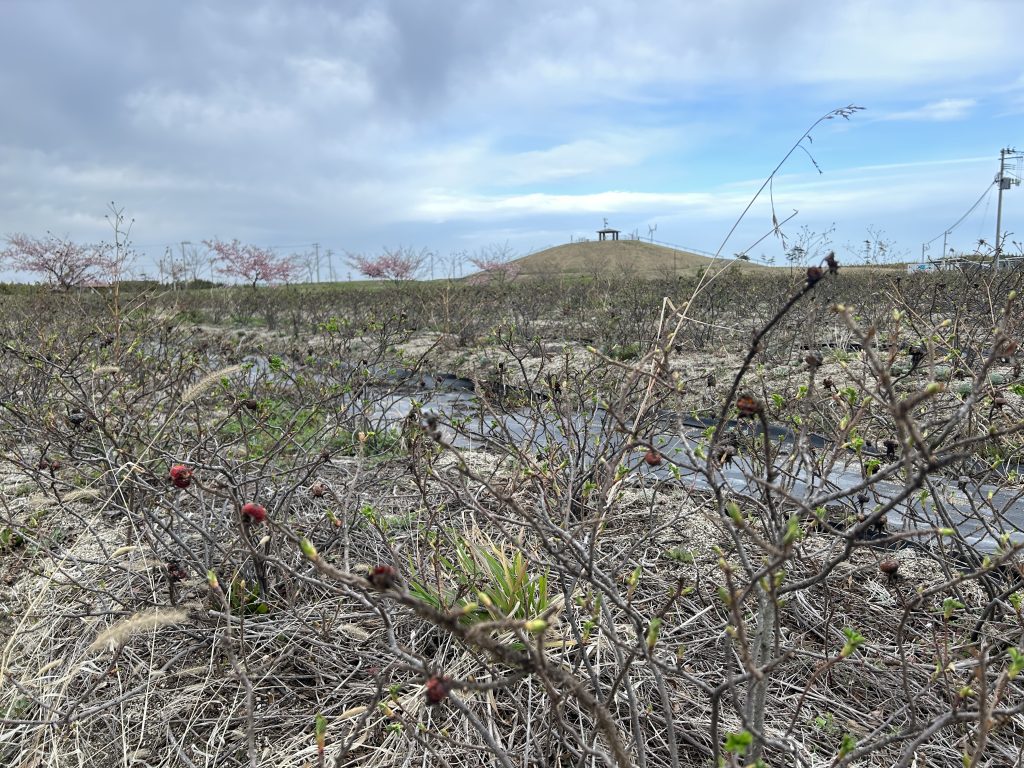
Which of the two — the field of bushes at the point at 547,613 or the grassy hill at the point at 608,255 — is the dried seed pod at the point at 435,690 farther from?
the grassy hill at the point at 608,255

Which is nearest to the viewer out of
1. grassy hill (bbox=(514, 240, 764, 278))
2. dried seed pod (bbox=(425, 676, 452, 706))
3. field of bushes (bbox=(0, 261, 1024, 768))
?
dried seed pod (bbox=(425, 676, 452, 706))

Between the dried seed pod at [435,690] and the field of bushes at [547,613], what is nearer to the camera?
the dried seed pod at [435,690]

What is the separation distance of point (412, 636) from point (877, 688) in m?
1.58

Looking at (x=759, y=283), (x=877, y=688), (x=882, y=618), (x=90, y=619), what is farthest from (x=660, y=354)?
(x=759, y=283)

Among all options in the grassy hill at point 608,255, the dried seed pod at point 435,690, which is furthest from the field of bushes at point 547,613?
the grassy hill at point 608,255

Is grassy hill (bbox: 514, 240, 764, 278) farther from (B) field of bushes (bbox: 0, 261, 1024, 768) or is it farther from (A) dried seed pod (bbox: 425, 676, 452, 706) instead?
(A) dried seed pod (bbox: 425, 676, 452, 706)

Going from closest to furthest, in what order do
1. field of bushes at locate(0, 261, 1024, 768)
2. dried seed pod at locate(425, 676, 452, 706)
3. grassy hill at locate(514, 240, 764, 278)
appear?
1. dried seed pod at locate(425, 676, 452, 706)
2. field of bushes at locate(0, 261, 1024, 768)
3. grassy hill at locate(514, 240, 764, 278)

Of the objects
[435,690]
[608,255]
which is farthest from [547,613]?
[608,255]

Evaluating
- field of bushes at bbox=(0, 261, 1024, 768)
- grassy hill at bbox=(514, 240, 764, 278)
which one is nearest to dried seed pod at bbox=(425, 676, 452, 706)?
field of bushes at bbox=(0, 261, 1024, 768)

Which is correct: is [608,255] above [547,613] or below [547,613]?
above

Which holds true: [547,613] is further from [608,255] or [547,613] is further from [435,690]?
[608,255]

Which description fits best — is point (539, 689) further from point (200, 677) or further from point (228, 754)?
point (200, 677)

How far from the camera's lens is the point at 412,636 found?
2326 millimetres

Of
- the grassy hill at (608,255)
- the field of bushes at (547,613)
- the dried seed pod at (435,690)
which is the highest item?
the grassy hill at (608,255)
